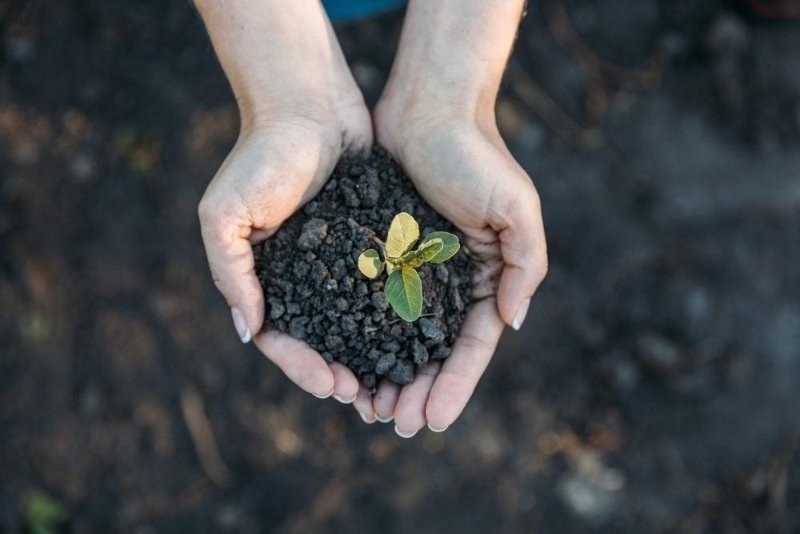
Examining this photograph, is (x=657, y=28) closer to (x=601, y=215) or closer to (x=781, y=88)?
(x=781, y=88)

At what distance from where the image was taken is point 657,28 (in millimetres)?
4645

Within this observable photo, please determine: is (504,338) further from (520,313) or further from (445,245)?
(445,245)

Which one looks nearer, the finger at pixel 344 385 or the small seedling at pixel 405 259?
the small seedling at pixel 405 259

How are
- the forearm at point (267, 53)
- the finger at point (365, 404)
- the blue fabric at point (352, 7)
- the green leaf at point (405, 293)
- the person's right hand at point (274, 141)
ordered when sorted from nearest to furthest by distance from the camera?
the green leaf at point (405, 293) → the person's right hand at point (274, 141) → the finger at point (365, 404) → the forearm at point (267, 53) → the blue fabric at point (352, 7)

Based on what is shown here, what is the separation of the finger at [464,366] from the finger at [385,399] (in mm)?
159

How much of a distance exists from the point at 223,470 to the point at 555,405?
6.12 ft

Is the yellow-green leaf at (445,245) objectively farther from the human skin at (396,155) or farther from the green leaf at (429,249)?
the human skin at (396,155)

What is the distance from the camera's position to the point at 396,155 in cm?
329

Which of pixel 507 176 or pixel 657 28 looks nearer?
pixel 507 176

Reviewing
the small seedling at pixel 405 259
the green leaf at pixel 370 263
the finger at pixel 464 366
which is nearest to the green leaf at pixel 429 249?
the small seedling at pixel 405 259

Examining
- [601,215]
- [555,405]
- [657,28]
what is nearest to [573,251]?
[601,215]

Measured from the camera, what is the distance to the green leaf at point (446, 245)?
2.86 m

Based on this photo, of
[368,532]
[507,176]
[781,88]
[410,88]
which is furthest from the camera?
[781,88]

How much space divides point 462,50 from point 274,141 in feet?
2.86
